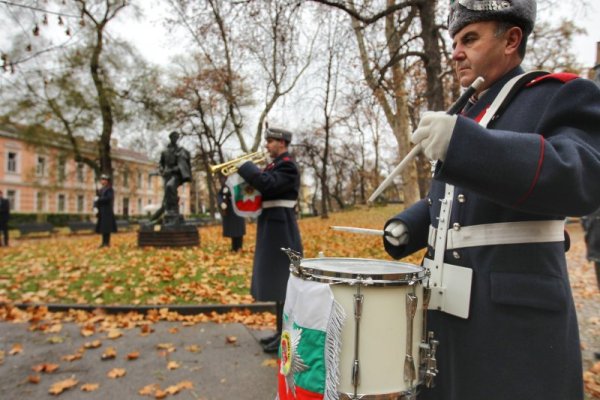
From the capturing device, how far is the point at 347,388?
5.04 feet

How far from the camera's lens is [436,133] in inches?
50.1

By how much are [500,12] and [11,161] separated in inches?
2231

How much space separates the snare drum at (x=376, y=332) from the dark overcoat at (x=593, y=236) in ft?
11.1

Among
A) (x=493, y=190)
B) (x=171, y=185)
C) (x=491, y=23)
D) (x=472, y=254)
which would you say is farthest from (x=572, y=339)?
(x=171, y=185)

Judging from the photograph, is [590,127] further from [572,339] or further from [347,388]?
[347,388]

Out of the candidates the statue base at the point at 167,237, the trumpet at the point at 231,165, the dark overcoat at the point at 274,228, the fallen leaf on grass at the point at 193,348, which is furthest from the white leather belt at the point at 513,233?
the statue base at the point at 167,237

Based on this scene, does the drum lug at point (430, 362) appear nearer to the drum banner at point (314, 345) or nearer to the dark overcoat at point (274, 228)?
the drum banner at point (314, 345)

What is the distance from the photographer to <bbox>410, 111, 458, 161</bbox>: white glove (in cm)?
126

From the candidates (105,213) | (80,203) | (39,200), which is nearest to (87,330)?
(105,213)

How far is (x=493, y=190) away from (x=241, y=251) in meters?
9.93

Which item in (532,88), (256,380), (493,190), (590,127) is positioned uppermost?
(532,88)

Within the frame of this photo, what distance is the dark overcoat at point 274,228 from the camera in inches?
170

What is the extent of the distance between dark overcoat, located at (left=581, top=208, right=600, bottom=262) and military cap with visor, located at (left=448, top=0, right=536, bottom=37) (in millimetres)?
3165

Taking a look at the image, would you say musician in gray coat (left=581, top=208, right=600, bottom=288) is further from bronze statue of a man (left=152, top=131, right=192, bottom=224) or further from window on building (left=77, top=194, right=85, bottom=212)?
window on building (left=77, top=194, right=85, bottom=212)
